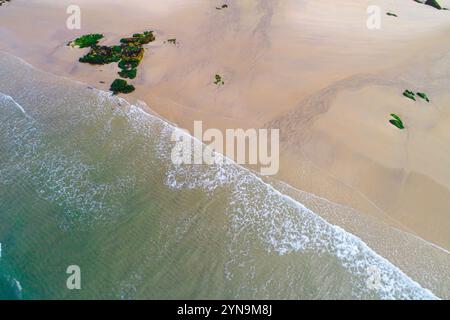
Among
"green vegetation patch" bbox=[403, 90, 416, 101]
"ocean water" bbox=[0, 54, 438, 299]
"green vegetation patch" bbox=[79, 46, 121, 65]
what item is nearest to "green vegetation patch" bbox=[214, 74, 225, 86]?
"ocean water" bbox=[0, 54, 438, 299]

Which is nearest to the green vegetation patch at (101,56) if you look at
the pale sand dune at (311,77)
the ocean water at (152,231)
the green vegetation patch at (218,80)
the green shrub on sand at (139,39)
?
the pale sand dune at (311,77)

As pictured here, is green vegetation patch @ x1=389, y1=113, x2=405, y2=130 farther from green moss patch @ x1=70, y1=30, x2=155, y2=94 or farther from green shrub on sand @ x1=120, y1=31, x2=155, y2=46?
green shrub on sand @ x1=120, y1=31, x2=155, y2=46

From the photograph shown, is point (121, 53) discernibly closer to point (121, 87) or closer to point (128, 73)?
point (128, 73)

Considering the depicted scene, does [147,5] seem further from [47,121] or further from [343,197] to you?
[343,197]

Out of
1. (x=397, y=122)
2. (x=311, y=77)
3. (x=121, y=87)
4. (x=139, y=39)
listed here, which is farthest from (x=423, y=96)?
(x=139, y=39)
